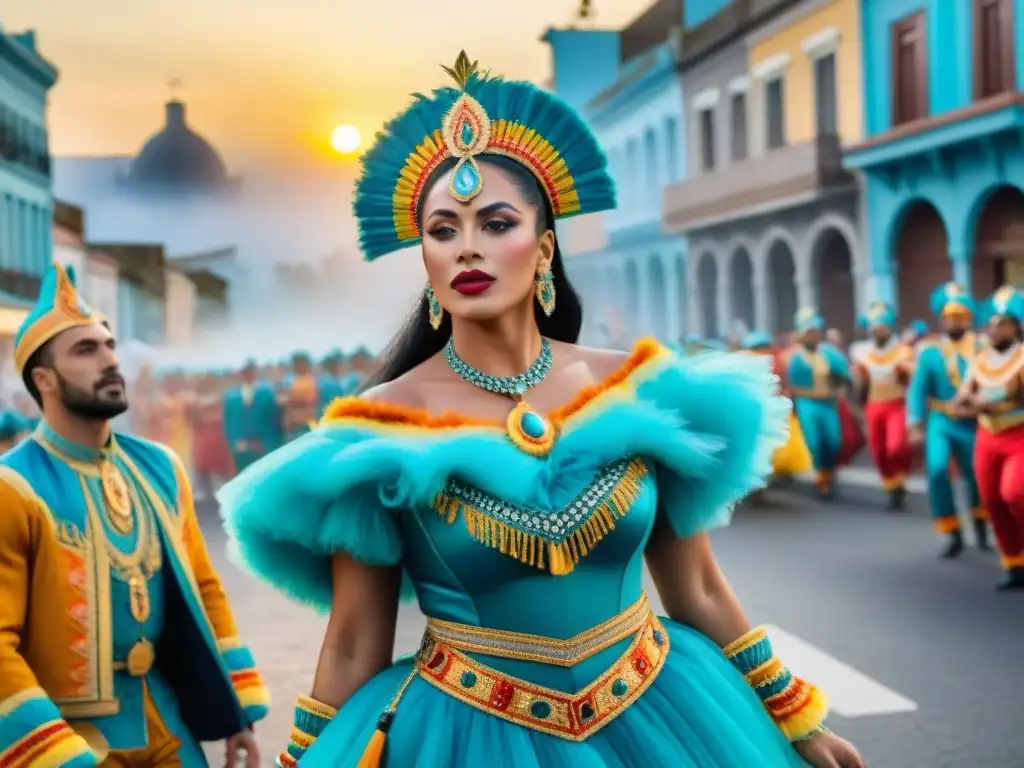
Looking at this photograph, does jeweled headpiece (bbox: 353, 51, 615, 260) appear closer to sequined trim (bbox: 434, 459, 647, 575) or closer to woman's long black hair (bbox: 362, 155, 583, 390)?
woman's long black hair (bbox: 362, 155, 583, 390)

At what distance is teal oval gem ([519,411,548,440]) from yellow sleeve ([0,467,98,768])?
4.76 ft

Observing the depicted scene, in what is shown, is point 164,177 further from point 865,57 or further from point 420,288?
point 420,288

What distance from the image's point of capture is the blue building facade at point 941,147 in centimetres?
1886

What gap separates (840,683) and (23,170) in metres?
27.1

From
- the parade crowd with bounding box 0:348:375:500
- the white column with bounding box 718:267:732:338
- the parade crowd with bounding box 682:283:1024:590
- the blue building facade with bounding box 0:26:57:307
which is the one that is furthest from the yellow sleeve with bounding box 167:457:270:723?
the white column with bounding box 718:267:732:338

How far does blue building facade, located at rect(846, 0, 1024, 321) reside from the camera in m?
18.9

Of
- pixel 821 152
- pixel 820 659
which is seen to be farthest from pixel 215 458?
pixel 820 659

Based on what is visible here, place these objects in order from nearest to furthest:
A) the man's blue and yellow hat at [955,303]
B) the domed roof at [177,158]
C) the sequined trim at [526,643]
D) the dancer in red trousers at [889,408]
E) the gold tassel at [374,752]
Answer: the gold tassel at [374,752] < the sequined trim at [526,643] < the man's blue and yellow hat at [955,303] < the dancer in red trousers at [889,408] < the domed roof at [177,158]

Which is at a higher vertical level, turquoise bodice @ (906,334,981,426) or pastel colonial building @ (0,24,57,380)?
pastel colonial building @ (0,24,57,380)

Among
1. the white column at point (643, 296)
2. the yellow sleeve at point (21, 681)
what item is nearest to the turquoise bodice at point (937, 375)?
the yellow sleeve at point (21, 681)

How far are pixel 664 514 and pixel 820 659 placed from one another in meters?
4.99

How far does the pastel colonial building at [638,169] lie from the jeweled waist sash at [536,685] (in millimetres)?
25924

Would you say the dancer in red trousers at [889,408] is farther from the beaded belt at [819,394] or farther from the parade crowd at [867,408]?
the beaded belt at [819,394]

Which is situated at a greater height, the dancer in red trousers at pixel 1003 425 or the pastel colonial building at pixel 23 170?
the pastel colonial building at pixel 23 170
